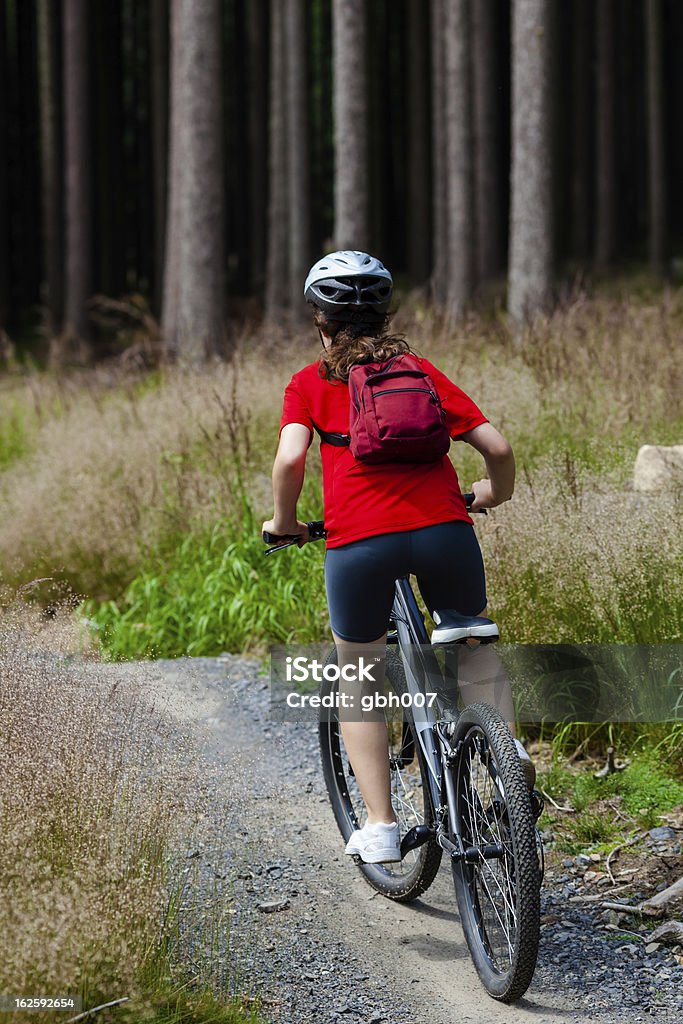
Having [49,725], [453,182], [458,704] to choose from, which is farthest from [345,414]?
[453,182]

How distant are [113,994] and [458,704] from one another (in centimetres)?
136

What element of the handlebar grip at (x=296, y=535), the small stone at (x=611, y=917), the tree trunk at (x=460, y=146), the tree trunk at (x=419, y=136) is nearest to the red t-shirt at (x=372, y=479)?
the handlebar grip at (x=296, y=535)

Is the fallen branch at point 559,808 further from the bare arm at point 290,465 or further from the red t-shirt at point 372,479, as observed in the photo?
the bare arm at point 290,465

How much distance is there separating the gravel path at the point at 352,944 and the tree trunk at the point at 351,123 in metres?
9.71

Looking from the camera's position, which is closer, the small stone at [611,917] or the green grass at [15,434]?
the small stone at [611,917]

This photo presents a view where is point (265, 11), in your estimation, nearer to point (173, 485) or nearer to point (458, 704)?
point (173, 485)

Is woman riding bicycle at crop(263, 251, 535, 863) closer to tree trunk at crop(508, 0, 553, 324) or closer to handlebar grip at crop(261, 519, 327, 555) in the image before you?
handlebar grip at crop(261, 519, 327, 555)

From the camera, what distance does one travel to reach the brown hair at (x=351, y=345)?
3.36 metres

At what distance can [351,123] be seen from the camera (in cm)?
1299

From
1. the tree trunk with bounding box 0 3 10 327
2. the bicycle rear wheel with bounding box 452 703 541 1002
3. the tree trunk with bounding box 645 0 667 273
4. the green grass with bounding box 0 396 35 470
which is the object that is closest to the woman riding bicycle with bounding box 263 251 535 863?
the bicycle rear wheel with bounding box 452 703 541 1002

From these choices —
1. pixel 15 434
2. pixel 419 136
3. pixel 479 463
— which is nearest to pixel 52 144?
pixel 419 136

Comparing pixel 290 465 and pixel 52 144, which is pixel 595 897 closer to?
pixel 290 465

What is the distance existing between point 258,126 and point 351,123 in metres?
12.1

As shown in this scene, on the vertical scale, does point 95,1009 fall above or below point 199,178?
below
